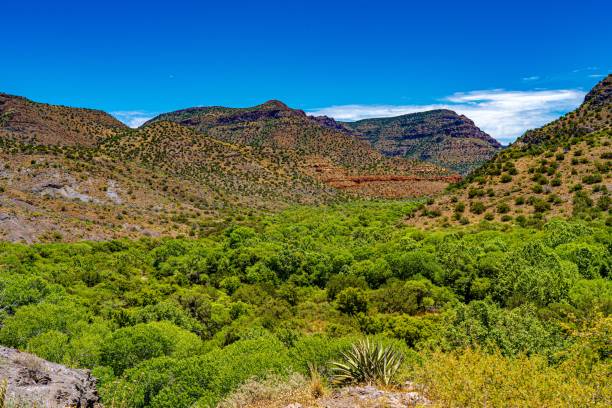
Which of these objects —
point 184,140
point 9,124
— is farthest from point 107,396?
point 9,124

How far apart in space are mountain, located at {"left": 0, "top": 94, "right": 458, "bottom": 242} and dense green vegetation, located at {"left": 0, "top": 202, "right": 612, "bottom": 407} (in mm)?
12218

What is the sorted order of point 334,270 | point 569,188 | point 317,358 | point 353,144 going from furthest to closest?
1. point 353,144
2. point 569,188
3. point 334,270
4. point 317,358

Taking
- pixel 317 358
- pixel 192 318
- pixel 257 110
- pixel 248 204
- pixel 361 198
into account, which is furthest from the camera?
pixel 257 110

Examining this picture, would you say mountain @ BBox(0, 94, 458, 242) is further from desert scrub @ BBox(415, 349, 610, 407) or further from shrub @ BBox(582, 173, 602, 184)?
desert scrub @ BBox(415, 349, 610, 407)

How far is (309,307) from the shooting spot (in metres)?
24.1

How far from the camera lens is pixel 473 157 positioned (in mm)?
179500

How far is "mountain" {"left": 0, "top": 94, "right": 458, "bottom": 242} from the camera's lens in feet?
171

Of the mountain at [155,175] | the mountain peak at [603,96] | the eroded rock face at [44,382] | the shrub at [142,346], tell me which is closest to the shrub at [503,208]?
the mountain peak at [603,96]

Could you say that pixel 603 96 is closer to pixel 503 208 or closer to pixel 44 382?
pixel 503 208

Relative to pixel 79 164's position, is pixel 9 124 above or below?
above

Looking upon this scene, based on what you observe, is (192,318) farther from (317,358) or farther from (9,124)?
(9,124)

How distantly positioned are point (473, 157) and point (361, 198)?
4263 inches

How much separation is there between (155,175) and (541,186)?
57433 millimetres

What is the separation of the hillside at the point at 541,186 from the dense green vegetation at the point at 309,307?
14.1ft
